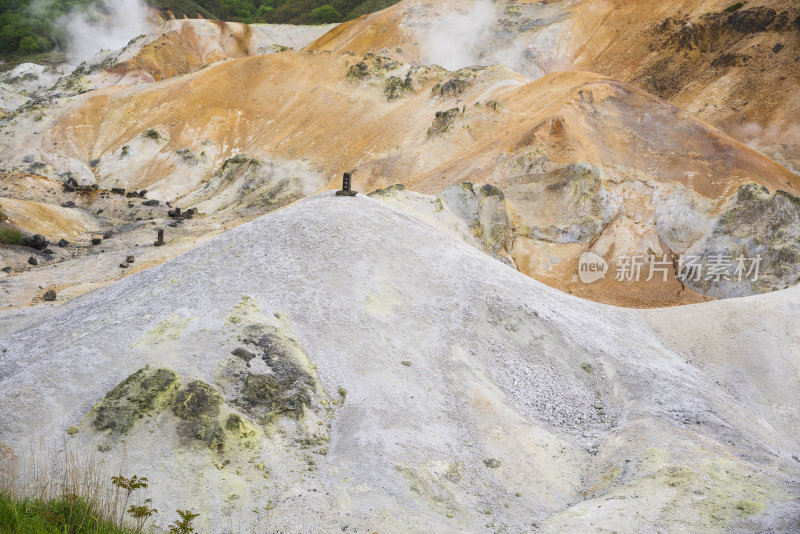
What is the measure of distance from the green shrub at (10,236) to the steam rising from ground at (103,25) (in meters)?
58.6

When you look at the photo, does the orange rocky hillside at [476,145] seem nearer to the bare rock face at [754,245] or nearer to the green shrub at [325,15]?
Result: the bare rock face at [754,245]

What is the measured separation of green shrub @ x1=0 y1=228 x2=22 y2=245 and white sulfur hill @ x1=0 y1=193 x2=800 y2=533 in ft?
37.8

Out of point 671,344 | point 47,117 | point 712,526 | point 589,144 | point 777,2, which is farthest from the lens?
point 47,117

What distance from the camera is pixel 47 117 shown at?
131 ft

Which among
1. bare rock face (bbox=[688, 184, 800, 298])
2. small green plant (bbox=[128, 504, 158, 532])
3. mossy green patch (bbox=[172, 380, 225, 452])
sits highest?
bare rock face (bbox=[688, 184, 800, 298])

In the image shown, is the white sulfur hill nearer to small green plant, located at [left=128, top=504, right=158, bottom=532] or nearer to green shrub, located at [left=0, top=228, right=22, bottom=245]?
small green plant, located at [left=128, top=504, right=158, bottom=532]

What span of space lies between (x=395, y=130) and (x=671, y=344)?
23374 mm

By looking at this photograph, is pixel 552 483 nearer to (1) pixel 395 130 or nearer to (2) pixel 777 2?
(1) pixel 395 130

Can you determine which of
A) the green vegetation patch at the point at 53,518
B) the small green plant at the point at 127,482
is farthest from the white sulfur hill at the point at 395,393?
the green vegetation patch at the point at 53,518

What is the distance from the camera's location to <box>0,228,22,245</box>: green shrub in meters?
22.4

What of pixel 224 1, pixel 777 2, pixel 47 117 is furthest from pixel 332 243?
pixel 224 1

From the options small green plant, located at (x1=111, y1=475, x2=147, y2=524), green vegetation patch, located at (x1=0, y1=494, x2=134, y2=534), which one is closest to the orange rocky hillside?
small green plant, located at (x1=111, y1=475, x2=147, y2=524)

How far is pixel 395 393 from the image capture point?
30.9 feet

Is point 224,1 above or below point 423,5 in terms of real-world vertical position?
above
